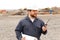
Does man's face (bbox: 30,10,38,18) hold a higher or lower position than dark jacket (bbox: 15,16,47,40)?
higher

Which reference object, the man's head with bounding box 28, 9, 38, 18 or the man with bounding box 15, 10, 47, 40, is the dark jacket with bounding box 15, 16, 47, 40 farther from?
the man's head with bounding box 28, 9, 38, 18

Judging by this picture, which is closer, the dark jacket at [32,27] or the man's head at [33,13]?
the man's head at [33,13]

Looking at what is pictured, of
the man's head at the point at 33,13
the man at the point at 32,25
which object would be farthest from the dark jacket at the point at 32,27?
the man's head at the point at 33,13

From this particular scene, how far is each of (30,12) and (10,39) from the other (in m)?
8.92

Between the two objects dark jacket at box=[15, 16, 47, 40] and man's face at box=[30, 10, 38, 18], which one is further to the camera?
dark jacket at box=[15, 16, 47, 40]

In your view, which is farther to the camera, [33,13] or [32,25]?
[32,25]

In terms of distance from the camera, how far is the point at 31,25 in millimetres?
6367

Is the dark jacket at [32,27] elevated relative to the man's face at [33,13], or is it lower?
lower

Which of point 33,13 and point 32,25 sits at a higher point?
point 33,13

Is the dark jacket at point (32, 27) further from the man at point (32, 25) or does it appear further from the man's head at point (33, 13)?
the man's head at point (33, 13)

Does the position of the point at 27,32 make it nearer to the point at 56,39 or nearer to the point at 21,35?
the point at 21,35

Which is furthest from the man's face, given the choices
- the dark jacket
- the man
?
the dark jacket

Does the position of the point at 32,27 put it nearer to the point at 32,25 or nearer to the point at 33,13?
the point at 32,25

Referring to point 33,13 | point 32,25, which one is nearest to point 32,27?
point 32,25
